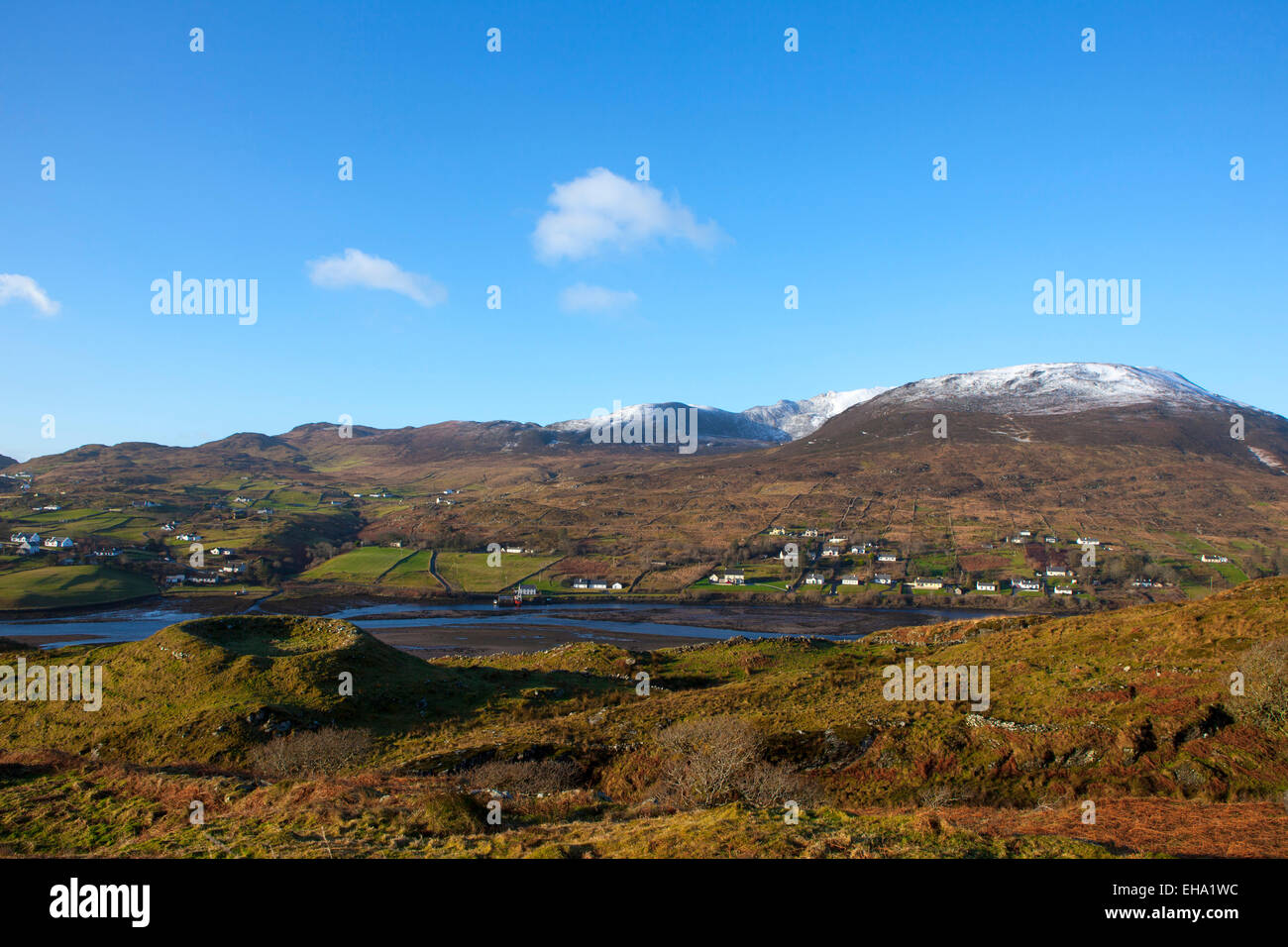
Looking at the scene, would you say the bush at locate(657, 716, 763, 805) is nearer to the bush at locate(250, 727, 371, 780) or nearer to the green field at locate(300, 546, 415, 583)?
→ the bush at locate(250, 727, 371, 780)

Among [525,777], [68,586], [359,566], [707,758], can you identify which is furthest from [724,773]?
[359,566]

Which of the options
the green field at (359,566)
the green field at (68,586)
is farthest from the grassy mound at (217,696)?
the green field at (359,566)

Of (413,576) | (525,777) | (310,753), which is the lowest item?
(413,576)

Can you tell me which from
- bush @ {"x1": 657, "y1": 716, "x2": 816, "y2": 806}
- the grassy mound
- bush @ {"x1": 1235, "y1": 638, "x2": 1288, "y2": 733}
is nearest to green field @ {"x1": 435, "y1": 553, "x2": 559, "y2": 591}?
the grassy mound

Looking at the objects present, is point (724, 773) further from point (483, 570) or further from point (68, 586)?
point (68, 586)

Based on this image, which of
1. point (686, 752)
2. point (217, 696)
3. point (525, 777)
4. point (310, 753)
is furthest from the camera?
point (217, 696)

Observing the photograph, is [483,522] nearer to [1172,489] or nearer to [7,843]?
[7,843]
